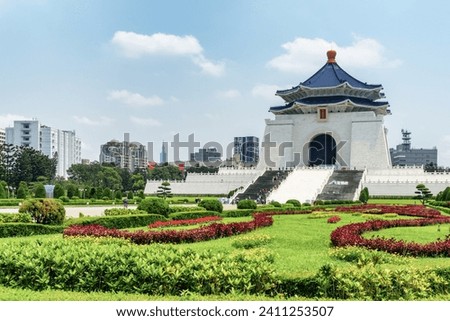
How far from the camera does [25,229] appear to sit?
12.6 meters

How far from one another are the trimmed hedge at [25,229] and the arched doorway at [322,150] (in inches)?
1483

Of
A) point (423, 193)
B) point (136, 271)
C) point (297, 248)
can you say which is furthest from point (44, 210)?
point (423, 193)

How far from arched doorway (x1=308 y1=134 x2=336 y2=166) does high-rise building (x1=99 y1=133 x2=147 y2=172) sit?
151ft

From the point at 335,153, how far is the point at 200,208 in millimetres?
31087

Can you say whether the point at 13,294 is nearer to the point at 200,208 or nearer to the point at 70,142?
the point at 200,208

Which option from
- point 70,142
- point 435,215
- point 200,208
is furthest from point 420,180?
point 70,142

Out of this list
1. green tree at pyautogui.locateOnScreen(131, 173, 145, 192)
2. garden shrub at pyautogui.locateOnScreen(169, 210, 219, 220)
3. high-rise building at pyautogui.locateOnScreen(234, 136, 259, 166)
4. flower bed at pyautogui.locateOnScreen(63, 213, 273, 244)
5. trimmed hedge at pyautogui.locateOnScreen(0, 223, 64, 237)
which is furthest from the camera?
high-rise building at pyautogui.locateOnScreen(234, 136, 259, 166)

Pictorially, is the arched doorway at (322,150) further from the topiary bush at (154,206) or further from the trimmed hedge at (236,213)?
the topiary bush at (154,206)

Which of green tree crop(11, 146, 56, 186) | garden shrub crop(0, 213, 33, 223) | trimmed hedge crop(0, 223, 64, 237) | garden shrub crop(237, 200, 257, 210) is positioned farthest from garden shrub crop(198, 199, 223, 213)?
green tree crop(11, 146, 56, 186)

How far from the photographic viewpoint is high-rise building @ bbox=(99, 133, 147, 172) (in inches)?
3768

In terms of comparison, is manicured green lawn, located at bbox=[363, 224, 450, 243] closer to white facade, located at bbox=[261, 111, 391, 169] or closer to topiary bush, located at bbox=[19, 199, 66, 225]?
topiary bush, located at bbox=[19, 199, 66, 225]

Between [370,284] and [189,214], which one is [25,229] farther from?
[370,284]

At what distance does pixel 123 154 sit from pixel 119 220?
9209cm
